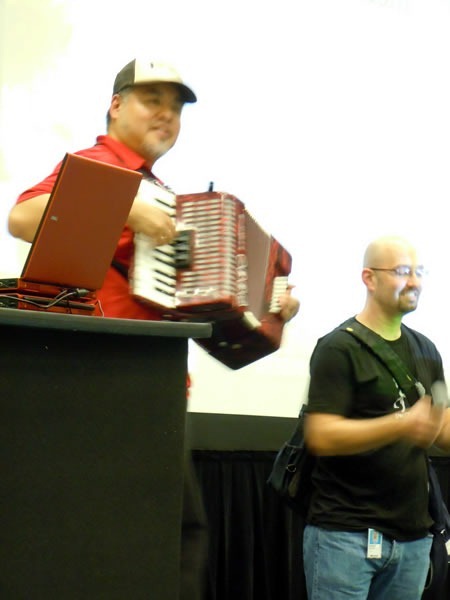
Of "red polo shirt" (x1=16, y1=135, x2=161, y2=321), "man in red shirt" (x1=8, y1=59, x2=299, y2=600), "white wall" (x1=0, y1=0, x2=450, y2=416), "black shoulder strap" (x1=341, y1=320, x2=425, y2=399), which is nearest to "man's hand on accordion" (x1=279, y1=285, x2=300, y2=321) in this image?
"man in red shirt" (x1=8, y1=59, x2=299, y2=600)

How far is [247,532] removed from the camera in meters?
3.09

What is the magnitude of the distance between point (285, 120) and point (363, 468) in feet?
4.89

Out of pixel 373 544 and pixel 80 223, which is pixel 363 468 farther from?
pixel 80 223

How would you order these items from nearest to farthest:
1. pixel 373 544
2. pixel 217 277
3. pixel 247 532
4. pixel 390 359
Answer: pixel 217 277
pixel 373 544
pixel 390 359
pixel 247 532

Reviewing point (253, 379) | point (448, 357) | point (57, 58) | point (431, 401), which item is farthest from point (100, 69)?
point (448, 357)

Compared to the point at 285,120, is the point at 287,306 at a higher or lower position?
lower

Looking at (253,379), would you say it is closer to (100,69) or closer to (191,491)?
(100,69)

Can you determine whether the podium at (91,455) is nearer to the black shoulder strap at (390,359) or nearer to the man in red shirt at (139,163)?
the man in red shirt at (139,163)

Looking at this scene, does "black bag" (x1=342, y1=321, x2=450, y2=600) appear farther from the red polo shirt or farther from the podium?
the podium

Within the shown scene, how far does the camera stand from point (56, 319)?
102cm

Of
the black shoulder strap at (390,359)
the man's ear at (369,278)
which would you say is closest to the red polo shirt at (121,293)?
the black shoulder strap at (390,359)

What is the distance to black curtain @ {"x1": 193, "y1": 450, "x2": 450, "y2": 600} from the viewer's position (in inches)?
120

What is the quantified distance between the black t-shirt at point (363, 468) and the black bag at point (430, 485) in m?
0.02

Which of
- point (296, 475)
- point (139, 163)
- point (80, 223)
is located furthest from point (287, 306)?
point (80, 223)
